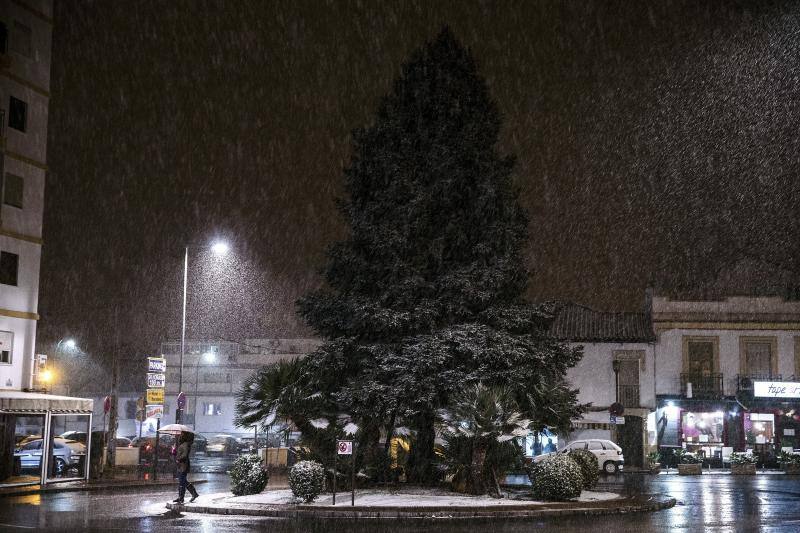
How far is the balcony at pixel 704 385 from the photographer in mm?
51312

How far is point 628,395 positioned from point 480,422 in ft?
101

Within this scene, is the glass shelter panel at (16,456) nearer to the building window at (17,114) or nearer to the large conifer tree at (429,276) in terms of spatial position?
the building window at (17,114)

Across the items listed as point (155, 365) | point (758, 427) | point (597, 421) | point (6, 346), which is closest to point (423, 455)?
point (155, 365)

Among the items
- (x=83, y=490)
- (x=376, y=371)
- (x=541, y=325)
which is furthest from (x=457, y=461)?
(x=83, y=490)

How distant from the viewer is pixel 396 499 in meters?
22.9

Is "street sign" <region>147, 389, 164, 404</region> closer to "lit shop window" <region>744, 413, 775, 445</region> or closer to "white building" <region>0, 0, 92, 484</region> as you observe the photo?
"white building" <region>0, 0, 92, 484</region>

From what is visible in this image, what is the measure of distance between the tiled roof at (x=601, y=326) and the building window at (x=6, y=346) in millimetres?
28186

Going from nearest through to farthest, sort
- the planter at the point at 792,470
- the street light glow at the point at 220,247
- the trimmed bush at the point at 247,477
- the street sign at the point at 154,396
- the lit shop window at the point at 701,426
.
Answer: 1. the trimmed bush at the point at 247,477
2. the street sign at the point at 154,396
3. the street light glow at the point at 220,247
4. the planter at the point at 792,470
5. the lit shop window at the point at 701,426

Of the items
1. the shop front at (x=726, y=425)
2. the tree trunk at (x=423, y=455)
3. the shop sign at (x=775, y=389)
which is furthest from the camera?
the shop front at (x=726, y=425)

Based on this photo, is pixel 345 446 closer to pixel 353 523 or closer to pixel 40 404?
pixel 353 523

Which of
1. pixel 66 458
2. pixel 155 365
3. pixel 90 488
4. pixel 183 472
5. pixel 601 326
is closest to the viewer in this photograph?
pixel 183 472

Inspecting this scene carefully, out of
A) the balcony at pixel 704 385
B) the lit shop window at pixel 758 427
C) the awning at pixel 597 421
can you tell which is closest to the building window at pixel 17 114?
the awning at pixel 597 421

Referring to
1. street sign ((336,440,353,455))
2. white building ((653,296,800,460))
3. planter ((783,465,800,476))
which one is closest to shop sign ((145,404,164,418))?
street sign ((336,440,353,455))

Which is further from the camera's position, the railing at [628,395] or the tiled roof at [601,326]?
the tiled roof at [601,326]
